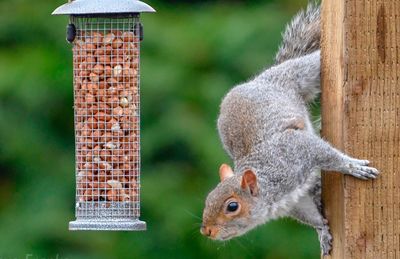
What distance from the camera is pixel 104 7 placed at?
3.39 m

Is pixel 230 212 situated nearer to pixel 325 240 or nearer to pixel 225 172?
pixel 225 172

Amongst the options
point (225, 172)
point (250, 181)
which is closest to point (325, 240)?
point (250, 181)

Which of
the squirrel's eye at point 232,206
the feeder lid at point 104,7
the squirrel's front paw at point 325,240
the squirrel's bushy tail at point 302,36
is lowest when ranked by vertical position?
the squirrel's front paw at point 325,240

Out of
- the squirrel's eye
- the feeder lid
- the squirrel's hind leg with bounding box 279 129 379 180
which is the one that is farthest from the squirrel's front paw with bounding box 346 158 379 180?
the feeder lid

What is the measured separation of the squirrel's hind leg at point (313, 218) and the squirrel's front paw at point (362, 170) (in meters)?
0.25

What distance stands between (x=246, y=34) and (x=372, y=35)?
235cm

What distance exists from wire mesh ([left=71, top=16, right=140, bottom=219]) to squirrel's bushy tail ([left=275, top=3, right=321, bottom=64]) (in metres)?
0.44

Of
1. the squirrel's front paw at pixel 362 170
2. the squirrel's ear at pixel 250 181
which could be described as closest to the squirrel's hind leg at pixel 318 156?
the squirrel's front paw at pixel 362 170

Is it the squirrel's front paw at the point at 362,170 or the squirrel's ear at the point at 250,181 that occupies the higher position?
the squirrel's front paw at the point at 362,170

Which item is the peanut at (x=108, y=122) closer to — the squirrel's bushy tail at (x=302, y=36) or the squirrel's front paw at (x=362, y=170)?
the squirrel's bushy tail at (x=302, y=36)

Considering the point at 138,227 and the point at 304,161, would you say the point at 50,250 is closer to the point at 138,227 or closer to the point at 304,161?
the point at 138,227

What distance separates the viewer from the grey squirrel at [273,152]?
3270mm

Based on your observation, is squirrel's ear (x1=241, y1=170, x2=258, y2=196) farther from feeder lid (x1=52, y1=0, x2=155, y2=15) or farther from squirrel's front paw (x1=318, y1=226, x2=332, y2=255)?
feeder lid (x1=52, y1=0, x2=155, y2=15)

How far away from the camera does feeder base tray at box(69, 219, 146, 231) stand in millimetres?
3463
